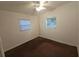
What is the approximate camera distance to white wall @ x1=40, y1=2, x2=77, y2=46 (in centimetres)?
111

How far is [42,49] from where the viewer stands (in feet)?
3.82

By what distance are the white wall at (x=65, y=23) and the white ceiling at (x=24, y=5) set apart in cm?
7

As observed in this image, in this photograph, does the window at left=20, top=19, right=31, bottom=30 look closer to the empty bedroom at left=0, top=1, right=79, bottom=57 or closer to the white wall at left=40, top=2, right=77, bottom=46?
the empty bedroom at left=0, top=1, right=79, bottom=57

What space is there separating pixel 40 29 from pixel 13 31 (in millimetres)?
344

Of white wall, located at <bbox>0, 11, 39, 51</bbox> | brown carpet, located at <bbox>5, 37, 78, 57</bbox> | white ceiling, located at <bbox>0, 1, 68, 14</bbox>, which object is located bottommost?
brown carpet, located at <bbox>5, 37, 78, 57</bbox>

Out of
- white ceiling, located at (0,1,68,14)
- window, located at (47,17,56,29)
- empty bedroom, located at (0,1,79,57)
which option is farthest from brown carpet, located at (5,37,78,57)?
white ceiling, located at (0,1,68,14)

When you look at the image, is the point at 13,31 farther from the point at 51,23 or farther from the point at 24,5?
the point at 51,23

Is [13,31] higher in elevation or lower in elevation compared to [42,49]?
higher

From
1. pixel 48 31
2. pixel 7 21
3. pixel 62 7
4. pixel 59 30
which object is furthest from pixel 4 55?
pixel 62 7

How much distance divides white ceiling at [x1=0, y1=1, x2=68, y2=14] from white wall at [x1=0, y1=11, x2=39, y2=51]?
5 centimetres

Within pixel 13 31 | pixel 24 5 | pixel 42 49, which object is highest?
pixel 24 5

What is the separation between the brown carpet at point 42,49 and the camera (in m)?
1.12

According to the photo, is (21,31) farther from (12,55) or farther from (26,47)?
(12,55)

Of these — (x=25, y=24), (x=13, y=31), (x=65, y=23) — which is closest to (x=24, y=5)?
(x=25, y=24)
